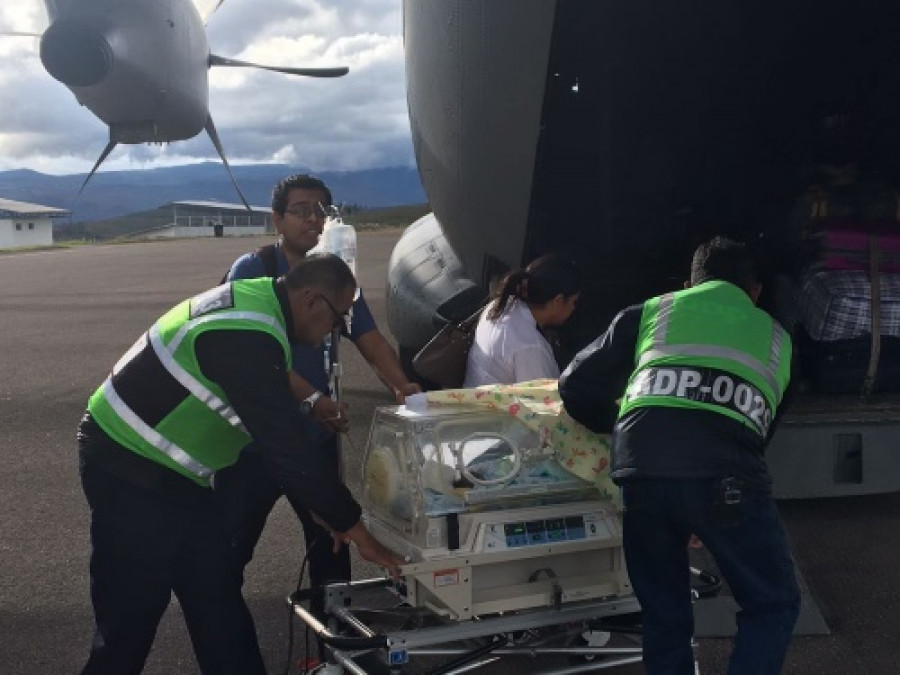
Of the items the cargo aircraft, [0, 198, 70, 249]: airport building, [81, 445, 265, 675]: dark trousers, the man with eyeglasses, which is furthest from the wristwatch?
[0, 198, 70, 249]: airport building

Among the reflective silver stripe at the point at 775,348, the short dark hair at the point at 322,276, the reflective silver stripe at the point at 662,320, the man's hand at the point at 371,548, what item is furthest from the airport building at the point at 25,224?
the reflective silver stripe at the point at 775,348

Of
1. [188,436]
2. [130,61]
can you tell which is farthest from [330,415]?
[130,61]

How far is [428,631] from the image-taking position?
9.39ft

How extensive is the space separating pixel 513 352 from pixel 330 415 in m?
0.69

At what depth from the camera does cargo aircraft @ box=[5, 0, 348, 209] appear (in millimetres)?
6625

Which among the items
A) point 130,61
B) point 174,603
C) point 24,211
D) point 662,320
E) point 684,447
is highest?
point 130,61

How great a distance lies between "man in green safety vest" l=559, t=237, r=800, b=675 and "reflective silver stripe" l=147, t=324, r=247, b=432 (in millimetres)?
1091

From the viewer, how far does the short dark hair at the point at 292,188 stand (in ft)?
13.4

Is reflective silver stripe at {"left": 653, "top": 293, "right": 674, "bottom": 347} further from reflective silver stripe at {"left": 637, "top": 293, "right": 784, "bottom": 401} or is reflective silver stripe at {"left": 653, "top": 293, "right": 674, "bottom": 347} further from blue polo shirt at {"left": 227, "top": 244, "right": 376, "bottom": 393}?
blue polo shirt at {"left": 227, "top": 244, "right": 376, "bottom": 393}

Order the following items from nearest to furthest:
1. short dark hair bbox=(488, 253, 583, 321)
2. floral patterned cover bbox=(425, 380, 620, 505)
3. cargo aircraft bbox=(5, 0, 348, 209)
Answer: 1. floral patterned cover bbox=(425, 380, 620, 505)
2. short dark hair bbox=(488, 253, 583, 321)
3. cargo aircraft bbox=(5, 0, 348, 209)

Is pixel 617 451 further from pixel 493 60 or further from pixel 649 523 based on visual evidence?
pixel 493 60

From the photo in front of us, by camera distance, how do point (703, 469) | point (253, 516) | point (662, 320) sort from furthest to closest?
point (253, 516) → point (662, 320) → point (703, 469)

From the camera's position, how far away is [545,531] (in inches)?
118

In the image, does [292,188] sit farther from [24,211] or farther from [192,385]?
[24,211]
